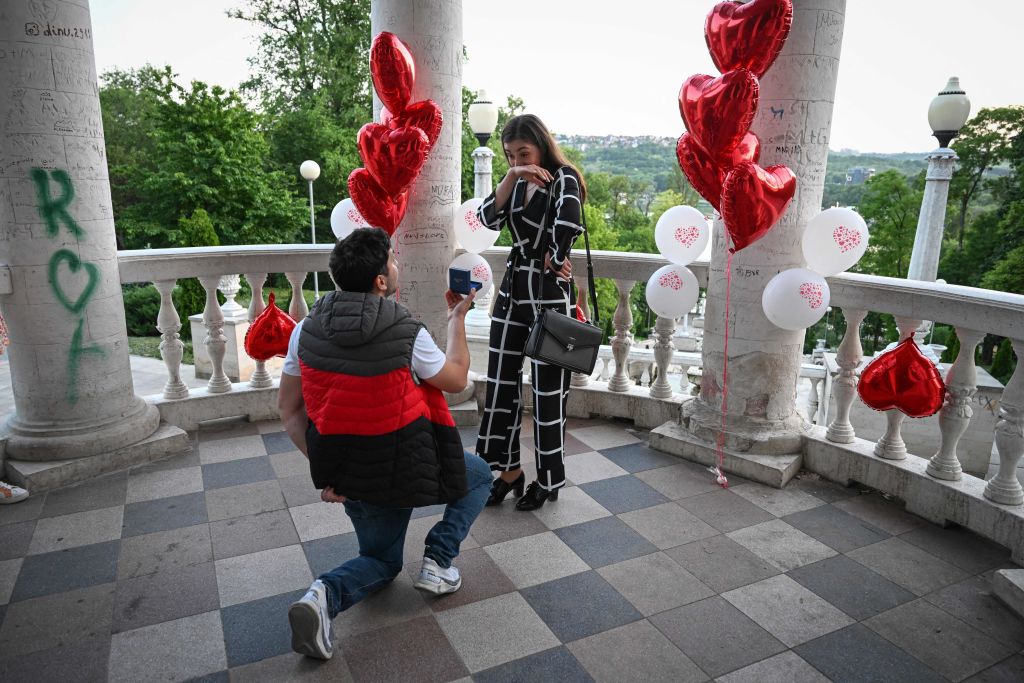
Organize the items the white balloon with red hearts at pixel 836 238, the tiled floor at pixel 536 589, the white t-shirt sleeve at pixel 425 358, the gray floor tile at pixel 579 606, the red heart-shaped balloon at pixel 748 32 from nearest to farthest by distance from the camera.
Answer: the white t-shirt sleeve at pixel 425 358
the tiled floor at pixel 536 589
the gray floor tile at pixel 579 606
the red heart-shaped balloon at pixel 748 32
the white balloon with red hearts at pixel 836 238

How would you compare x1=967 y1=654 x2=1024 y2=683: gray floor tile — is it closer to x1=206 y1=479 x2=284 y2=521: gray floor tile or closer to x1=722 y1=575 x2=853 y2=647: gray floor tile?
x1=722 y1=575 x2=853 y2=647: gray floor tile

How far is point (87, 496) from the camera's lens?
3.86 meters

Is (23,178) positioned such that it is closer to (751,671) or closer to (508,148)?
(508,148)

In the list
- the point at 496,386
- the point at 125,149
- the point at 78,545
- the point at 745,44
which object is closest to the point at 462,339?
the point at 496,386

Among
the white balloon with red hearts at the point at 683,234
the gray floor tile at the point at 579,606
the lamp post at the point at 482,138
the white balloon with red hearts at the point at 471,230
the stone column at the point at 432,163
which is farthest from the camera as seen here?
the lamp post at the point at 482,138

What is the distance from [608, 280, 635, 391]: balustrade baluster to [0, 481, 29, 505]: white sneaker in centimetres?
377

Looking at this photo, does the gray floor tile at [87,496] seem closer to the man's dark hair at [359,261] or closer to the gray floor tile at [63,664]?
the gray floor tile at [63,664]

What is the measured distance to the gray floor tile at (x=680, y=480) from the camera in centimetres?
403

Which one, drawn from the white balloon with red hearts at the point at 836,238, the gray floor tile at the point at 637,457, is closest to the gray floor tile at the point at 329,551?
the gray floor tile at the point at 637,457

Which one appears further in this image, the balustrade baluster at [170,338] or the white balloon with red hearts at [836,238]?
the balustrade baluster at [170,338]

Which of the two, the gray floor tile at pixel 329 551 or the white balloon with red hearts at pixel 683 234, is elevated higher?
the white balloon with red hearts at pixel 683 234

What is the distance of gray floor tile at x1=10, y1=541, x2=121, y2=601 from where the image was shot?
3.01 m

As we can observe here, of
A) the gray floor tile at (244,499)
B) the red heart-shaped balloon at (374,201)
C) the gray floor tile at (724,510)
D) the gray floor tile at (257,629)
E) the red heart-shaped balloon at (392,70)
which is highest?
the red heart-shaped balloon at (392,70)

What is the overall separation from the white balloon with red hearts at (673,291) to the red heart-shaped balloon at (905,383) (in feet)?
3.47
